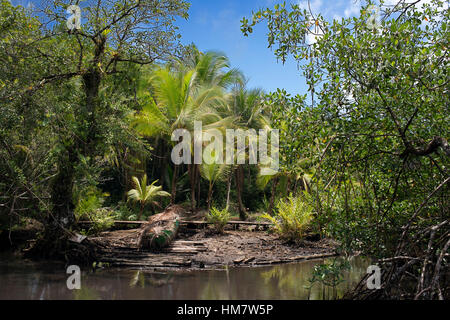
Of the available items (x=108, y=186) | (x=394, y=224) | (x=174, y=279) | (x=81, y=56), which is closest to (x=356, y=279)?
(x=394, y=224)

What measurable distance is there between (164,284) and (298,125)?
397 cm

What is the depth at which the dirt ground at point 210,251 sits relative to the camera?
902 cm

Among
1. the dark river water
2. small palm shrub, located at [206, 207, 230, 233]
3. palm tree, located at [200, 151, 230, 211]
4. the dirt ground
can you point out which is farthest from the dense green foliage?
palm tree, located at [200, 151, 230, 211]

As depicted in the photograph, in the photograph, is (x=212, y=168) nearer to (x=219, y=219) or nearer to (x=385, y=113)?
(x=219, y=219)

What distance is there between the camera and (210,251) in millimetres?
10672

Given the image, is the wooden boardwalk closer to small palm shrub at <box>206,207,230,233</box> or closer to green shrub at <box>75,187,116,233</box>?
green shrub at <box>75,187,116,233</box>

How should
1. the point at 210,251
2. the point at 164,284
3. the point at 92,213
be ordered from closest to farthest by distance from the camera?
the point at 164,284 → the point at 210,251 → the point at 92,213

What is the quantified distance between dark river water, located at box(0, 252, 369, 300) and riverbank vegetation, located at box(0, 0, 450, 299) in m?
1.06

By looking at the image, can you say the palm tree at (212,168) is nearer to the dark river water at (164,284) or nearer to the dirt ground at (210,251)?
the dirt ground at (210,251)

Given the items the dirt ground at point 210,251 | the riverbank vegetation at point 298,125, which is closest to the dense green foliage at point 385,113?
the riverbank vegetation at point 298,125

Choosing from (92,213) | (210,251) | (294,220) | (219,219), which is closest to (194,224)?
(219,219)

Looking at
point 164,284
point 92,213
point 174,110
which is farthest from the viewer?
point 174,110

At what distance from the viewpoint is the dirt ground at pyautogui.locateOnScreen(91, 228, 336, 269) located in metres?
9.02
